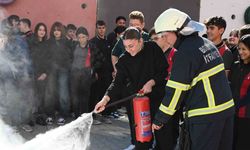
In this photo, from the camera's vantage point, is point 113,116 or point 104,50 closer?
point 104,50

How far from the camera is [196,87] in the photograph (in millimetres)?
3811

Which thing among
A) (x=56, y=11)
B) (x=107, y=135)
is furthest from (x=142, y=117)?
(x=56, y=11)

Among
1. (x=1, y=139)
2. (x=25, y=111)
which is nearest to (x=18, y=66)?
(x=25, y=111)

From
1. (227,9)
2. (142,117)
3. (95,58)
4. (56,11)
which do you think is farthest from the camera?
(227,9)

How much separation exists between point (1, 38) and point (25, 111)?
1.45m

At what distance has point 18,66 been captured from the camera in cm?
700

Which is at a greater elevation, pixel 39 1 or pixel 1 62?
pixel 39 1

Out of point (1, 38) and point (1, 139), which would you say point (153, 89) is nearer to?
point (1, 139)

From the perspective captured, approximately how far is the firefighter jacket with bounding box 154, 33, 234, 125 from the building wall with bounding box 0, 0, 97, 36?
5.76 metres

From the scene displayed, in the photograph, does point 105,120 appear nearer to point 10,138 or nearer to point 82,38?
point 82,38

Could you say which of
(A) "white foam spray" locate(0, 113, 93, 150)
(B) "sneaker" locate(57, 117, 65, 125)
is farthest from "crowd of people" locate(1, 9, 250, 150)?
(A) "white foam spray" locate(0, 113, 93, 150)

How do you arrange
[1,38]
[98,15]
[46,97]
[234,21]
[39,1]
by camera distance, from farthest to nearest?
[234,21]
[98,15]
[39,1]
[46,97]
[1,38]

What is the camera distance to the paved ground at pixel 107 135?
6473 millimetres

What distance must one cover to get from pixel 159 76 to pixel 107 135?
236 cm
